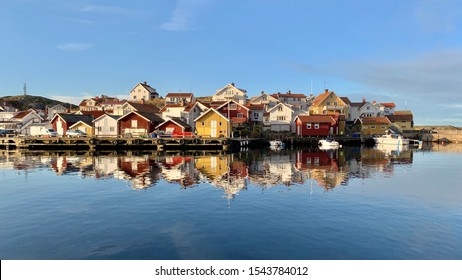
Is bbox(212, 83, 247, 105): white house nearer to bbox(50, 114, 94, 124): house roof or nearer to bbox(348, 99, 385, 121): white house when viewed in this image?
bbox(348, 99, 385, 121): white house

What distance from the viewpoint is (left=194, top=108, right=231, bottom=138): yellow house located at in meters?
67.1

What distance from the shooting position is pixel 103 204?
19141 mm

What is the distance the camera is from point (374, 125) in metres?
88.3

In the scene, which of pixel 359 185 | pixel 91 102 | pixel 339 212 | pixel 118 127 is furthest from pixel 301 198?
pixel 91 102

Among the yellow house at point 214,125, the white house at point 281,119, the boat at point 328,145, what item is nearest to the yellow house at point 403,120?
the white house at point 281,119

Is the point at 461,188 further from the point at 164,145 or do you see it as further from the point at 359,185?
the point at 164,145

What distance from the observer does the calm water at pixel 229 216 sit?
40.2ft

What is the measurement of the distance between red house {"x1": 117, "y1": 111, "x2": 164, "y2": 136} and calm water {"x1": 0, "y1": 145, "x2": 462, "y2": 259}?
129ft

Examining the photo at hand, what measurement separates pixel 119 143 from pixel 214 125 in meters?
18.7

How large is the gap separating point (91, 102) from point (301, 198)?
115 meters

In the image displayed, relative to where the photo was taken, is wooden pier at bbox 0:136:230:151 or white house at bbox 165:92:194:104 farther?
Answer: white house at bbox 165:92:194:104

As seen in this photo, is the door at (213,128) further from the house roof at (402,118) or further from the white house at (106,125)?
the house roof at (402,118)

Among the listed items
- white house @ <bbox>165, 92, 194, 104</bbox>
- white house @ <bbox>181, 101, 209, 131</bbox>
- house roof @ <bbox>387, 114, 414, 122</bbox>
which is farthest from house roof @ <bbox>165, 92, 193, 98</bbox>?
house roof @ <bbox>387, 114, 414, 122</bbox>

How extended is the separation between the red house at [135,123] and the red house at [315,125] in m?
33.8
